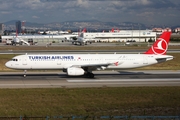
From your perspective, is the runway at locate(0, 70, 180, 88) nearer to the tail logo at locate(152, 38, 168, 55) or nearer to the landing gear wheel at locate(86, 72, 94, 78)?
→ the landing gear wheel at locate(86, 72, 94, 78)

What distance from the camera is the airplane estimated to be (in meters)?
45.0

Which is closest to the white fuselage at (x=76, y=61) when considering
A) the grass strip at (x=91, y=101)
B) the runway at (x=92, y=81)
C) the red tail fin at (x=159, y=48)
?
the red tail fin at (x=159, y=48)

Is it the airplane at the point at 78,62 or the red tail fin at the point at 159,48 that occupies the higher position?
the red tail fin at the point at 159,48

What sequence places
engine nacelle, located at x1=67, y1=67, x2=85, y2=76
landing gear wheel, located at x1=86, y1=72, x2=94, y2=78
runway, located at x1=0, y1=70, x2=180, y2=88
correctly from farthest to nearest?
landing gear wheel, located at x1=86, y1=72, x2=94, y2=78
engine nacelle, located at x1=67, y1=67, x2=85, y2=76
runway, located at x1=0, y1=70, x2=180, y2=88

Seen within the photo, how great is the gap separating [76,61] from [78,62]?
12.8 inches

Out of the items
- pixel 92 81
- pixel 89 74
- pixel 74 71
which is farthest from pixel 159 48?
pixel 74 71

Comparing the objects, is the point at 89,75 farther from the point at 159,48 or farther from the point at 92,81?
the point at 159,48

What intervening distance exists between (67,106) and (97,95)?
4.87 meters

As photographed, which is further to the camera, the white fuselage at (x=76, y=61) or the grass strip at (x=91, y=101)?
the white fuselage at (x=76, y=61)

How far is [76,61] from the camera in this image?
4588cm

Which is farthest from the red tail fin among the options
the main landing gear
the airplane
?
the main landing gear

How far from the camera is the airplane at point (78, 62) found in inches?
1773

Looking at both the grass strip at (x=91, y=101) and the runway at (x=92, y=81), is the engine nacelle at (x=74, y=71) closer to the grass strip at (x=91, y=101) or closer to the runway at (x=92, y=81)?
the runway at (x=92, y=81)

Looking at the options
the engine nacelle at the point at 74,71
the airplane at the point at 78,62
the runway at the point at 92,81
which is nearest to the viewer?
the runway at the point at 92,81
